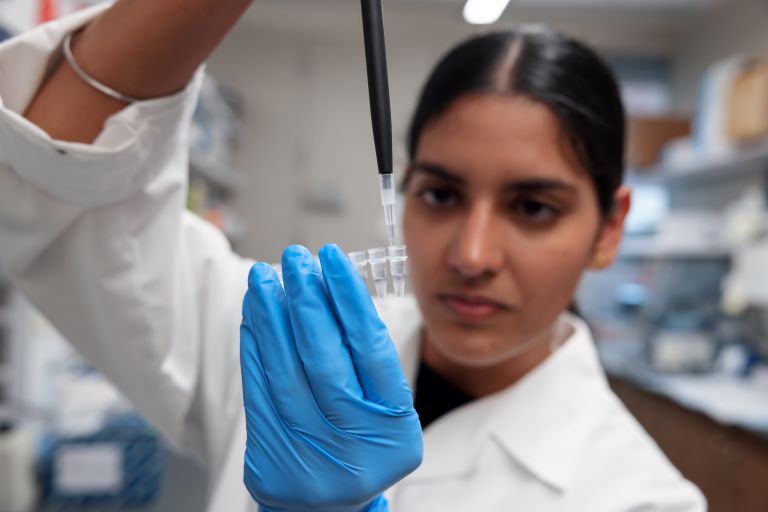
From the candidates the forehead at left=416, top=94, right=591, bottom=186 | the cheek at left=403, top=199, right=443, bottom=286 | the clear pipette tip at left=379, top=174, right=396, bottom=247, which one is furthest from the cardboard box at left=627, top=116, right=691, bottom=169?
the clear pipette tip at left=379, top=174, right=396, bottom=247

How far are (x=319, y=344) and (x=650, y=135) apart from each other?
12.7 ft

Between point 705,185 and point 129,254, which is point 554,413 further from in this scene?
point 705,185

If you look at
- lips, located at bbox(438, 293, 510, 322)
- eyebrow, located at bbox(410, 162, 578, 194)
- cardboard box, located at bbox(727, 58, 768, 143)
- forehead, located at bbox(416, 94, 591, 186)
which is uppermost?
forehead, located at bbox(416, 94, 591, 186)

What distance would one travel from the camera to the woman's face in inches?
34.2

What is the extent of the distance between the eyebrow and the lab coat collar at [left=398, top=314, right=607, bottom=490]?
1.23ft

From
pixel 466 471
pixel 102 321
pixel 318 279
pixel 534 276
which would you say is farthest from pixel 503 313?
pixel 102 321

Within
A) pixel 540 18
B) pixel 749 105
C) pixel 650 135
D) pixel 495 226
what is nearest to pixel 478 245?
pixel 495 226

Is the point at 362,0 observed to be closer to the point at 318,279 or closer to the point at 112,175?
the point at 318,279

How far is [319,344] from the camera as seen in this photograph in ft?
1.79

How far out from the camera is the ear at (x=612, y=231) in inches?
41.9

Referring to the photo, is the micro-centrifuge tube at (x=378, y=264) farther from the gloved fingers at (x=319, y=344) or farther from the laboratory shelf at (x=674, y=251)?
the laboratory shelf at (x=674, y=251)

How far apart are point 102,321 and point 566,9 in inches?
161

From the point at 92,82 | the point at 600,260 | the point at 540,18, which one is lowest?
the point at 540,18

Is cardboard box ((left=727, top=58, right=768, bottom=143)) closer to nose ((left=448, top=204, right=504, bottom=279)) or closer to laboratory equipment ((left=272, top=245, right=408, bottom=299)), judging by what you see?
nose ((left=448, top=204, right=504, bottom=279))
